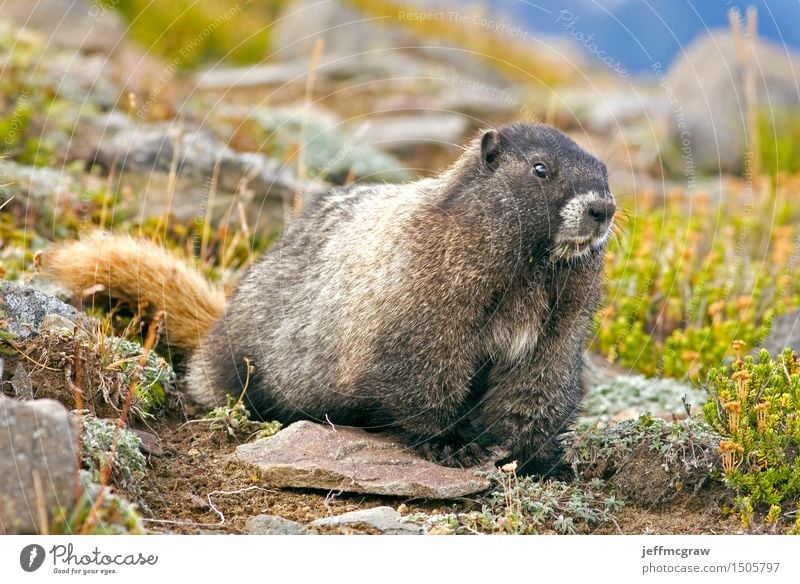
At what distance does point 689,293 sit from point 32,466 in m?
7.23

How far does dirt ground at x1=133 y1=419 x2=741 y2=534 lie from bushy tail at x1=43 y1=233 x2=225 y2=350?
199cm

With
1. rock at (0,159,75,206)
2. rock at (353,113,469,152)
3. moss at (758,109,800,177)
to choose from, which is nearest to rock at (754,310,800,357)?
rock at (0,159,75,206)

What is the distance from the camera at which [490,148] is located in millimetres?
6723

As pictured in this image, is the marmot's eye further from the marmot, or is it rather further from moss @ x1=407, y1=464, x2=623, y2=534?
moss @ x1=407, y1=464, x2=623, y2=534

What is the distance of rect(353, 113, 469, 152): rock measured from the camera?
16.1 meters

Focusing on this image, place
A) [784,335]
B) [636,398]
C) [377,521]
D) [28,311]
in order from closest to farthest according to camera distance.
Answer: [377,521], [28,311], [784,335], [636,398]

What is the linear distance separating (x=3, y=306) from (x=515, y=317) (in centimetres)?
339

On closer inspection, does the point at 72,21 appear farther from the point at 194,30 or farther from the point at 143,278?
the point at 143,278

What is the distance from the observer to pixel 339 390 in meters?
7.02

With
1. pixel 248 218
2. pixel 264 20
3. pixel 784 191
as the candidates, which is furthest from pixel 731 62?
pixel 248 218

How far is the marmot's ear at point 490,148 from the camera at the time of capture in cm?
671

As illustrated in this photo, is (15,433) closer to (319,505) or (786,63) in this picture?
(319,505)

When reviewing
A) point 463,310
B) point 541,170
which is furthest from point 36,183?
point 541,170

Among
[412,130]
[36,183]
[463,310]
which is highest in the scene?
[412,130]
